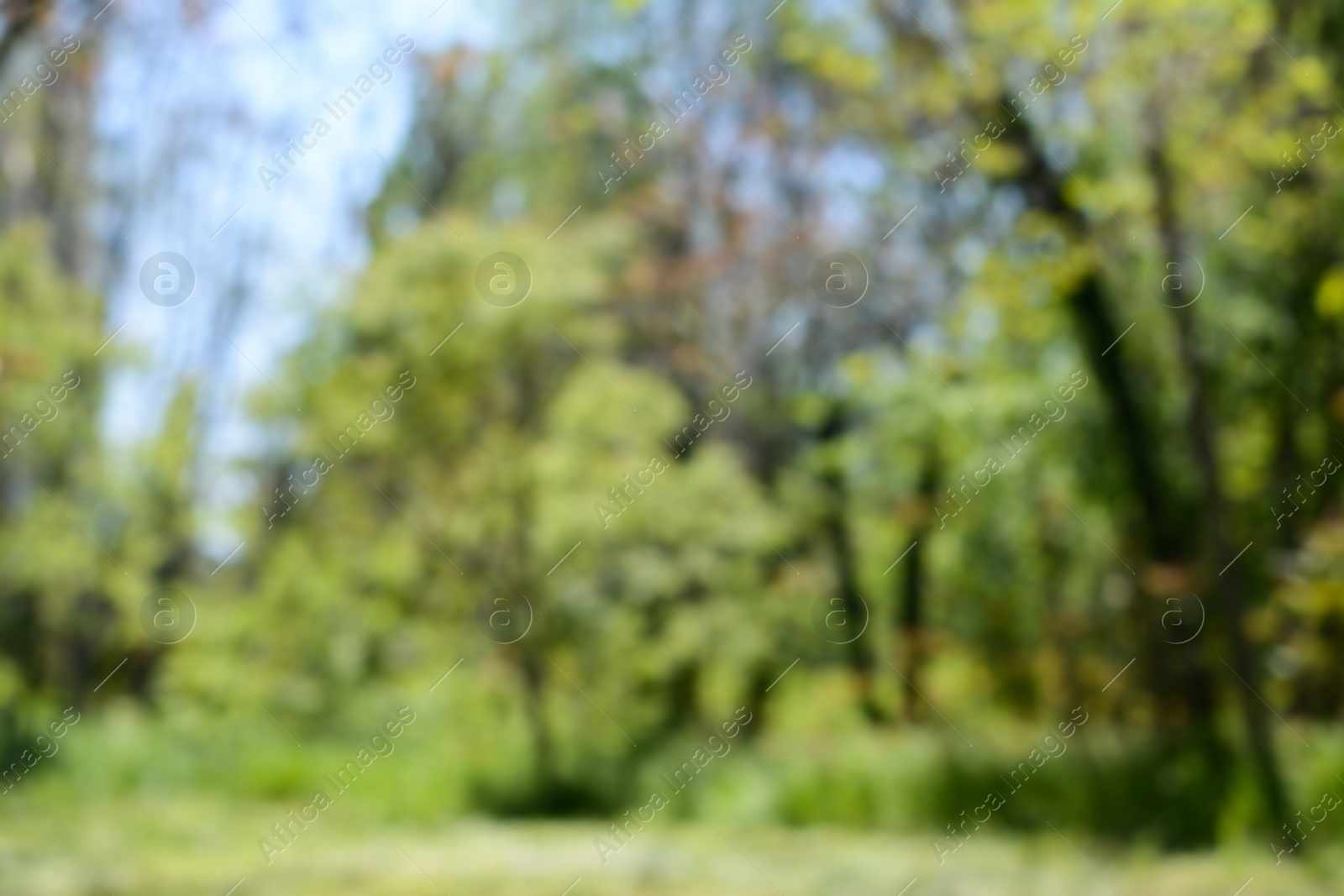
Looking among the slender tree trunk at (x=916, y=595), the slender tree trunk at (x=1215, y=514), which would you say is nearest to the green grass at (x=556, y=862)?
the slender tree trunk at (x=1215, y=514)

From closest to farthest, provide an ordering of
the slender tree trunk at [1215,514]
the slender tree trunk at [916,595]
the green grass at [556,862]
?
the green grass at [556,862], the slender tree trunk at [1215,514], the slender tree trunk at [916,595]

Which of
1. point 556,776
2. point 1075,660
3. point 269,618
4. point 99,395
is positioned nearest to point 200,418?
point 99,395

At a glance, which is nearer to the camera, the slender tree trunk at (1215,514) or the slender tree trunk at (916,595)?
the slender tree trunk at (1215,514)

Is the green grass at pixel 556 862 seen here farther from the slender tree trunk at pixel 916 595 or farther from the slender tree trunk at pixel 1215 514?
the slender tree trunk at pixel 916 595

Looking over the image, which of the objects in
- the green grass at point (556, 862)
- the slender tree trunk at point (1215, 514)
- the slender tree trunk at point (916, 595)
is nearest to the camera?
the green grass at point (556, 862)

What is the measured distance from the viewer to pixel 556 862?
326 inches

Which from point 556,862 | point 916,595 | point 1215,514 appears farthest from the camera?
point 916,595

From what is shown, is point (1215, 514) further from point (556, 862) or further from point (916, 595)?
point (916, 595)

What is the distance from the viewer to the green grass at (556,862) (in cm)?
724

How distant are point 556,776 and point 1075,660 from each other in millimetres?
4967

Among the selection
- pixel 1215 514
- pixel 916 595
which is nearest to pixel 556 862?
pixel 1215 514

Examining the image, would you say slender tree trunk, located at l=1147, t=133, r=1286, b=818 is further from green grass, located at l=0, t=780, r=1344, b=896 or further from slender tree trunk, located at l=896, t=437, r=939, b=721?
slender tree trunk, located at l=896, t=437, r=939, b=721

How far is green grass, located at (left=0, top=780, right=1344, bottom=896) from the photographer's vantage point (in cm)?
724

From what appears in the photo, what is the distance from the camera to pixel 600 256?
A: 12180mm
